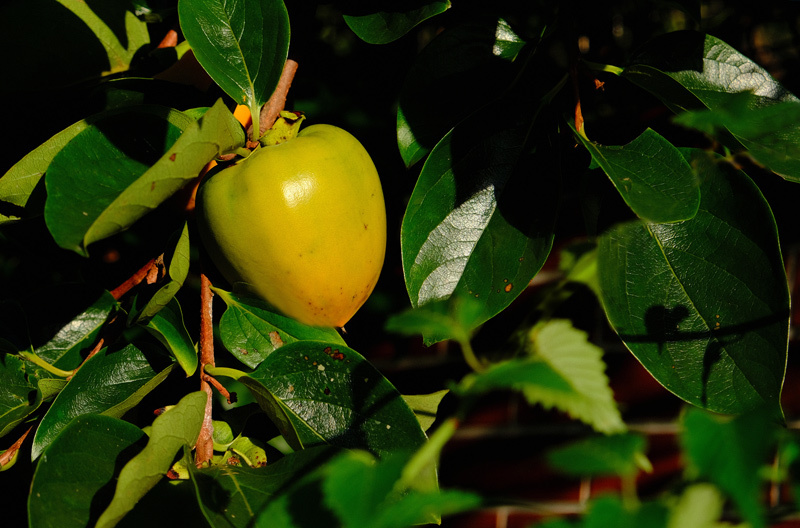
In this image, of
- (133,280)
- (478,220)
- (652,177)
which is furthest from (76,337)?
(652,177)

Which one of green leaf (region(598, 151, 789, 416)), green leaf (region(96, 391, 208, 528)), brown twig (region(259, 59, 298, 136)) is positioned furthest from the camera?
brown twig (region(259, 59, 298, 136))

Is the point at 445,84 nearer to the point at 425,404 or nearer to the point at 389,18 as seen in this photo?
the point at 389,18

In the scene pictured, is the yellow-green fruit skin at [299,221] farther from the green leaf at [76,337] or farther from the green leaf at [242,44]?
the green leaf at [76,337]

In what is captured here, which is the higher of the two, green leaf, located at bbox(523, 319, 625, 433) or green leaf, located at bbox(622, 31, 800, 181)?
green leaf, located at bbox(622, 31, 800, 181)

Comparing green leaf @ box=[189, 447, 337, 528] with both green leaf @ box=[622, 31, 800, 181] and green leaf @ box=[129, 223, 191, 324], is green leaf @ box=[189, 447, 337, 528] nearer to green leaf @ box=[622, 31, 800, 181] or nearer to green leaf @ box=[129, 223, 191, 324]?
green leaf @ box=[129, 223, 191, 324]

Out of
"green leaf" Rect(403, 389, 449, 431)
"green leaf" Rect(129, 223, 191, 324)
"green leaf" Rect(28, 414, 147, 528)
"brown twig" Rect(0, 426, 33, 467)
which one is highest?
"green leaf" Rect(129, 223, 191, 324)

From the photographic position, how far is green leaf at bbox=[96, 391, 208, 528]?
39cm

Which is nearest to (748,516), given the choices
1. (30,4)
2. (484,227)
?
(484,227)

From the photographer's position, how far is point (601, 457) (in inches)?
7.5

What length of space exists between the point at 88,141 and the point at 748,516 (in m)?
0.47

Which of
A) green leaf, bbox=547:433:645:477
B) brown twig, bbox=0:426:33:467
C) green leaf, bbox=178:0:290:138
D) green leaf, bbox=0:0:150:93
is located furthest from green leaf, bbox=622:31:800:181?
brown twig, bbox=0:426:33:467

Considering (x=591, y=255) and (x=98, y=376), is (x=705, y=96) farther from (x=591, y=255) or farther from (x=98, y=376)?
(x=98, y=376)

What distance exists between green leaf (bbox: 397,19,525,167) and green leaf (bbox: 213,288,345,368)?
0.18 metres

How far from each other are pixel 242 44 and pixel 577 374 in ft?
1.49
